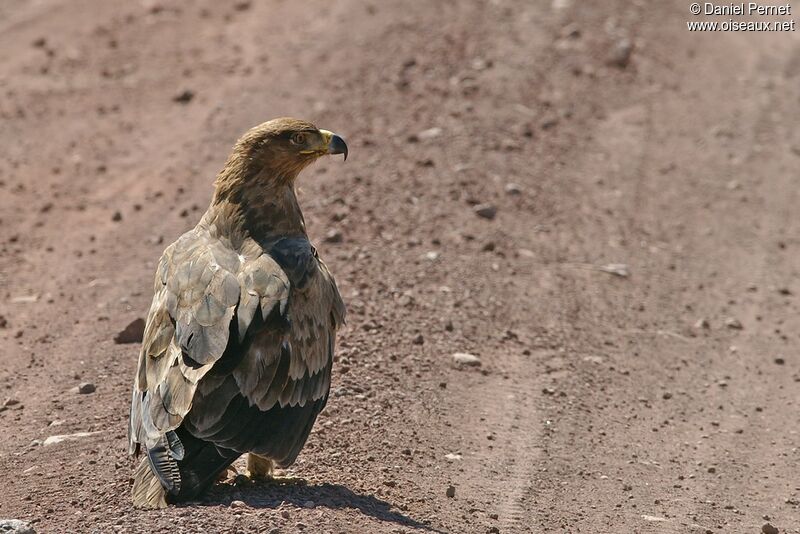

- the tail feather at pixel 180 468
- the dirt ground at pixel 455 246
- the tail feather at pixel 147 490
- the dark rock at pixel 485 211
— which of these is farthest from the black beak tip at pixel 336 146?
the dark rock at pixel 485 211

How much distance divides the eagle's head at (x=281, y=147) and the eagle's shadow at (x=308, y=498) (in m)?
1.95

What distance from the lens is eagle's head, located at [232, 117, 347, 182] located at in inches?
331

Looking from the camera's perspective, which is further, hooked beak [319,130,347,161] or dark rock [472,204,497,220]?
dark rock [472,204,497,220]

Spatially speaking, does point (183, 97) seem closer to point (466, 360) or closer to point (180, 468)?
point (466, 360)

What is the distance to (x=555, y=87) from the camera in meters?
16.6

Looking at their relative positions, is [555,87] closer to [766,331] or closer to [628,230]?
[628,230]

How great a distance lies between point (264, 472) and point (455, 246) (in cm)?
476

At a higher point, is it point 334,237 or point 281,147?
point 281,147

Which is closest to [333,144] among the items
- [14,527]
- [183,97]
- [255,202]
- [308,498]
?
[255,202]

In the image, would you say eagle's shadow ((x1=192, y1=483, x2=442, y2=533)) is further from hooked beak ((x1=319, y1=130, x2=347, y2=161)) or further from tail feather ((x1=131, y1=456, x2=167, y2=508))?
hooked beak ((x1=319, y1=130, x2=347, y2=161))

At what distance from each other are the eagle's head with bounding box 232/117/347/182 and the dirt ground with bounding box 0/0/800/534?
1.74 metres

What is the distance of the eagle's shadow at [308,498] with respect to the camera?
739cm

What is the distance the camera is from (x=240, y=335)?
7.34 meters

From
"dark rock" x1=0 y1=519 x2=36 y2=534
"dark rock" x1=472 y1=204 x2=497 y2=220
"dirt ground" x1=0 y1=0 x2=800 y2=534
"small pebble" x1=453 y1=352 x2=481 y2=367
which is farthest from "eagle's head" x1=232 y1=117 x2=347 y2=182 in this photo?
"dark rock" x1=472 y1=204 x2=497 y2=220
